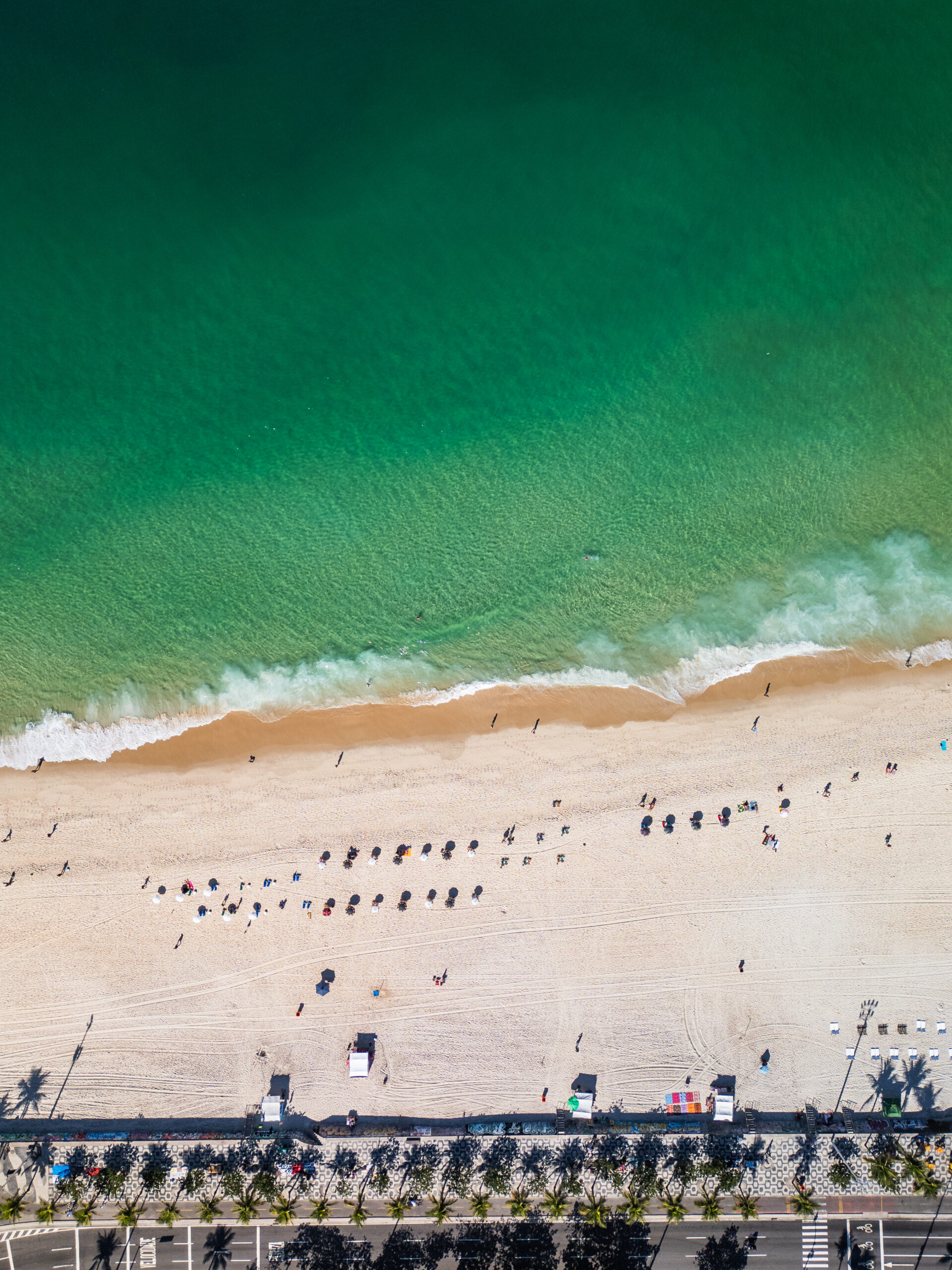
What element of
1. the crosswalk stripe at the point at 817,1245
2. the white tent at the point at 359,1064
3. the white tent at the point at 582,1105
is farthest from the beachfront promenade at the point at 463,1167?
the white tent at the point at 359,1064

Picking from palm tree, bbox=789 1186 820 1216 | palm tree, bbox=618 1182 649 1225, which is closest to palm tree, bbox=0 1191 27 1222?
palm tree, bbox=618 1182 649 1225

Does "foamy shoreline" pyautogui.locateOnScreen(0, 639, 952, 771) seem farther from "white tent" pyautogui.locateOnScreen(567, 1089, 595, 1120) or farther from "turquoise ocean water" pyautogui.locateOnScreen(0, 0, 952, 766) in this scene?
"white tent" pyautogui.locateOnScreen(567, 1089, 595, 1120)

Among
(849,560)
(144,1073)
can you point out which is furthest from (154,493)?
(849,560)

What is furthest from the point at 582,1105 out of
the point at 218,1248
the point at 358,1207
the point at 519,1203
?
the point at 218,1248

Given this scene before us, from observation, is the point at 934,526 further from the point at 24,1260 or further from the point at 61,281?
the point at 24,1260

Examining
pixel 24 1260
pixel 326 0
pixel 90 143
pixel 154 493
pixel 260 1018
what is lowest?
pixel 24 1260

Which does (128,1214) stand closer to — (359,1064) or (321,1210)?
(321,1210)
